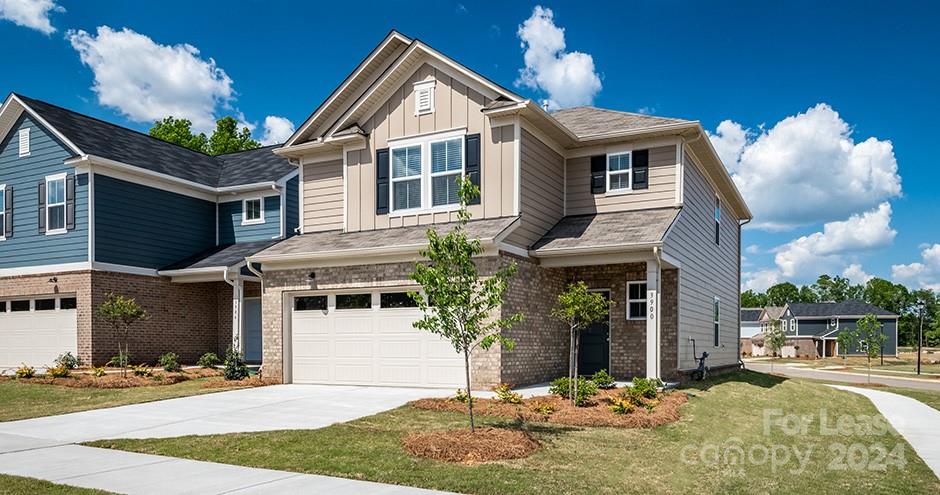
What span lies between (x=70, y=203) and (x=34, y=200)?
2.10 meters

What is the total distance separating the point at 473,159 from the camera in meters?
15.8

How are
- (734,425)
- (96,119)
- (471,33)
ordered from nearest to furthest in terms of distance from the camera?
(734,425) < (471,33) < (96,119)

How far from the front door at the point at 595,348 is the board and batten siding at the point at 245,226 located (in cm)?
1124

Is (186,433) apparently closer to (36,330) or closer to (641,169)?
(641,169)

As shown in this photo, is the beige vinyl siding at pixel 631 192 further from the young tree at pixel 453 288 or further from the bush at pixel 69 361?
the bush at pixel 69 361

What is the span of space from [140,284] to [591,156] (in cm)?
Answer: 1415

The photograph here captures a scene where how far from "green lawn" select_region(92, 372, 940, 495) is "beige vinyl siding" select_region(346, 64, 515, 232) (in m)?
5.56

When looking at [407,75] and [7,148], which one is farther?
[7,148]

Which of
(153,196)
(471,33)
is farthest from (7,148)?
(471,33)

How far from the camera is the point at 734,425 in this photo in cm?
1173

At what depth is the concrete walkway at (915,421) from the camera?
33.9 feet

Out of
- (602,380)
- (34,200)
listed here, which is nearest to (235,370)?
(602,380)

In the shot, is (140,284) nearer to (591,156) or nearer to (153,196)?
(153,196)

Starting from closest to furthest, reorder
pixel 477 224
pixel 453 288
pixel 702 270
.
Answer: pixel 453 288 < pixel 477 224 < pixel 702 270
